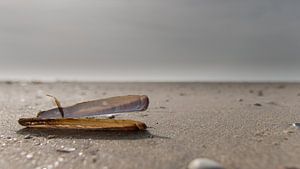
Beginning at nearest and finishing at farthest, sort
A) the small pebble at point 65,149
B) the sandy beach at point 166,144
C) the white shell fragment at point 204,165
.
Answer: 1. the white shell fragment at point 204,165
2. the sandy beach at point 166,144
3. the small pebble at point 65,149

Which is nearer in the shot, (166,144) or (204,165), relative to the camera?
(204,165)

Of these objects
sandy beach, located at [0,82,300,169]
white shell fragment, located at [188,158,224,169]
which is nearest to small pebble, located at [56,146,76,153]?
sandy beach, located at [0,82,300,169]

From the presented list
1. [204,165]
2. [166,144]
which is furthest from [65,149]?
[204,165]

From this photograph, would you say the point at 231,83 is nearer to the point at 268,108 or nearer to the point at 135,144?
the point at 268,108

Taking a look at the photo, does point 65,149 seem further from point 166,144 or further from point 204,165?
point 204,165

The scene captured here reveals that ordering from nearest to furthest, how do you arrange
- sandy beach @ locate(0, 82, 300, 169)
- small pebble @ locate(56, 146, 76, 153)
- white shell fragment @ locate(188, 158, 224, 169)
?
1. white shell fragment @ locate(188, 158, 224, 169)
2. sandy beach @ locate(0, 82, 300, 169)
3. small pebble @ locate(56, 146, 76, 153)

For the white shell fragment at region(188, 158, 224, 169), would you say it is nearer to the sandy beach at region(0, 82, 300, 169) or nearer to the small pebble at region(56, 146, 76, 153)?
the sandy beach at region(0, 82, 300, 169)

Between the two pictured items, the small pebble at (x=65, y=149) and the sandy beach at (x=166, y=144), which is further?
the small pebble at (x=65, y=149)

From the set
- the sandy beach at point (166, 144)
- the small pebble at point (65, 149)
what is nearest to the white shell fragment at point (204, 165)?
the sandy beach at point (166, 144)

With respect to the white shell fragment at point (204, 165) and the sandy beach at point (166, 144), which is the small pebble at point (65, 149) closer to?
the sandy beach at point (166, 144)

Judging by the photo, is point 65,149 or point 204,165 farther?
point 65,149

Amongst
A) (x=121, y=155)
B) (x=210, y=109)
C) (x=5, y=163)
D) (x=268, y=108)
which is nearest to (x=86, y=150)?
(x=121, y=155)

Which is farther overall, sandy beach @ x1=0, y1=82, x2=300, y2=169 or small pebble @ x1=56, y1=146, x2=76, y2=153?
small pebble @ x1=56, y1=146, x2=76, y2=153
